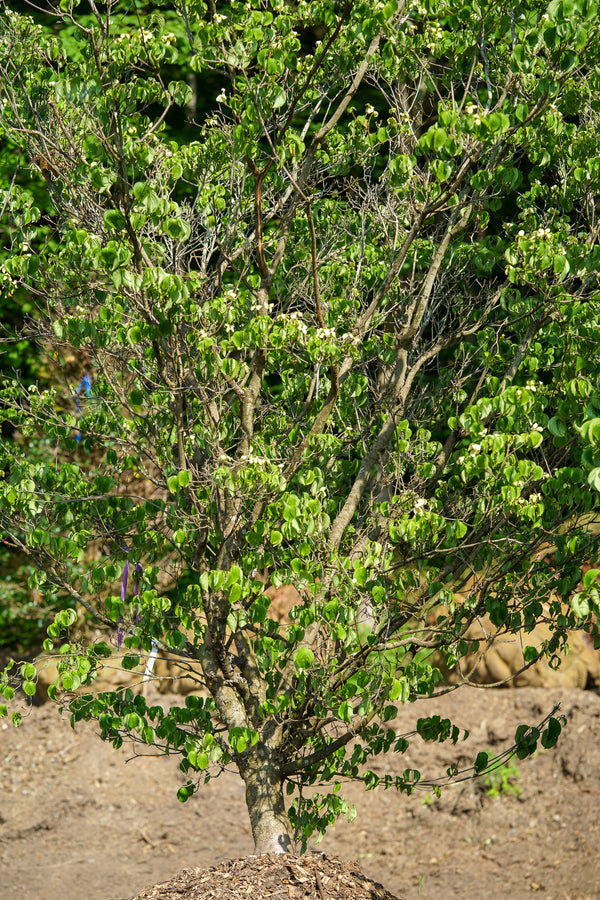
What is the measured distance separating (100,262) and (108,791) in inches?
213

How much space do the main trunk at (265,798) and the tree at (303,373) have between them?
0.4 inches

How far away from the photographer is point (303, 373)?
3.63 meters

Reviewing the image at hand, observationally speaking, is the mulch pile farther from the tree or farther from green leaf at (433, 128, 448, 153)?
green leaf at (433, 128, 448, 153)

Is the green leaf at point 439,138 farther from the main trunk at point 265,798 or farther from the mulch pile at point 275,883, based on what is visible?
the mulch pile at point 275,883

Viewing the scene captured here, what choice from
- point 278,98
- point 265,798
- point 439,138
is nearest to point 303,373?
point 278,98

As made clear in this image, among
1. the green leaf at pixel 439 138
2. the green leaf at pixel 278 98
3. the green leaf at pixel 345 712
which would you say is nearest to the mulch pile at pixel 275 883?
the green leaf at pixel 345 712

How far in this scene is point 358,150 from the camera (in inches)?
143

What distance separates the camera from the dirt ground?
5547 millimetres

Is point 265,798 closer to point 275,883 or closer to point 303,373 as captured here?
point 275,883

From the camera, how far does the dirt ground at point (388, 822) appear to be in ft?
18.2

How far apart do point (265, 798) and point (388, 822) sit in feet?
10.5

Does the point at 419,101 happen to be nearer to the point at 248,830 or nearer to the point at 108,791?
the point at 248,830

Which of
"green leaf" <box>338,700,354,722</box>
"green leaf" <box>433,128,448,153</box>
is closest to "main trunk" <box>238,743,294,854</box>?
"green leaf" <box>338,700,354,722</box>

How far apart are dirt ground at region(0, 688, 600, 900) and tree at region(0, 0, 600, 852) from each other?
257 cm
